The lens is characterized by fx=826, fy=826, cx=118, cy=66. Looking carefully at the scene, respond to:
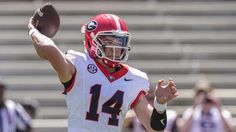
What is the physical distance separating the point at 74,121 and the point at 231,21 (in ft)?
20.8

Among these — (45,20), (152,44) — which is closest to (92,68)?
(45,20)

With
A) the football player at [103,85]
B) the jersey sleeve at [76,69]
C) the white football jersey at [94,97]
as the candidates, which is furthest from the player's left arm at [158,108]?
the jersey sleeve at [76,69]

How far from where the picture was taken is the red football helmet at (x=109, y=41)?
4004 millimetres

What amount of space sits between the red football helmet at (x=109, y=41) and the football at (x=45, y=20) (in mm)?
197

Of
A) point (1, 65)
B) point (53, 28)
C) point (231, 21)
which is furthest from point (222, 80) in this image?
point (53, 28)

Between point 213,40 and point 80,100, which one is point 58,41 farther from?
point 80,100

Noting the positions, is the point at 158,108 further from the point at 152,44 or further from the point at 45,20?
the point at 152,44

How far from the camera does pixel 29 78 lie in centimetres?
959

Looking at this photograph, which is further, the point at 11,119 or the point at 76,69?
the point at 11,119

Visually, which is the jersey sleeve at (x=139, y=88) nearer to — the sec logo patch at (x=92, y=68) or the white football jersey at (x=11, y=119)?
the sec logo patch at (x=92, y=68)

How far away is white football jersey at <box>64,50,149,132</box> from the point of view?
3.98 meters

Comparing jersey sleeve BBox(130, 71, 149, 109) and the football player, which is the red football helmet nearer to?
the football player

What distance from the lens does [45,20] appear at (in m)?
4.11

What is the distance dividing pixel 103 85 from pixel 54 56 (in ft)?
1.06
